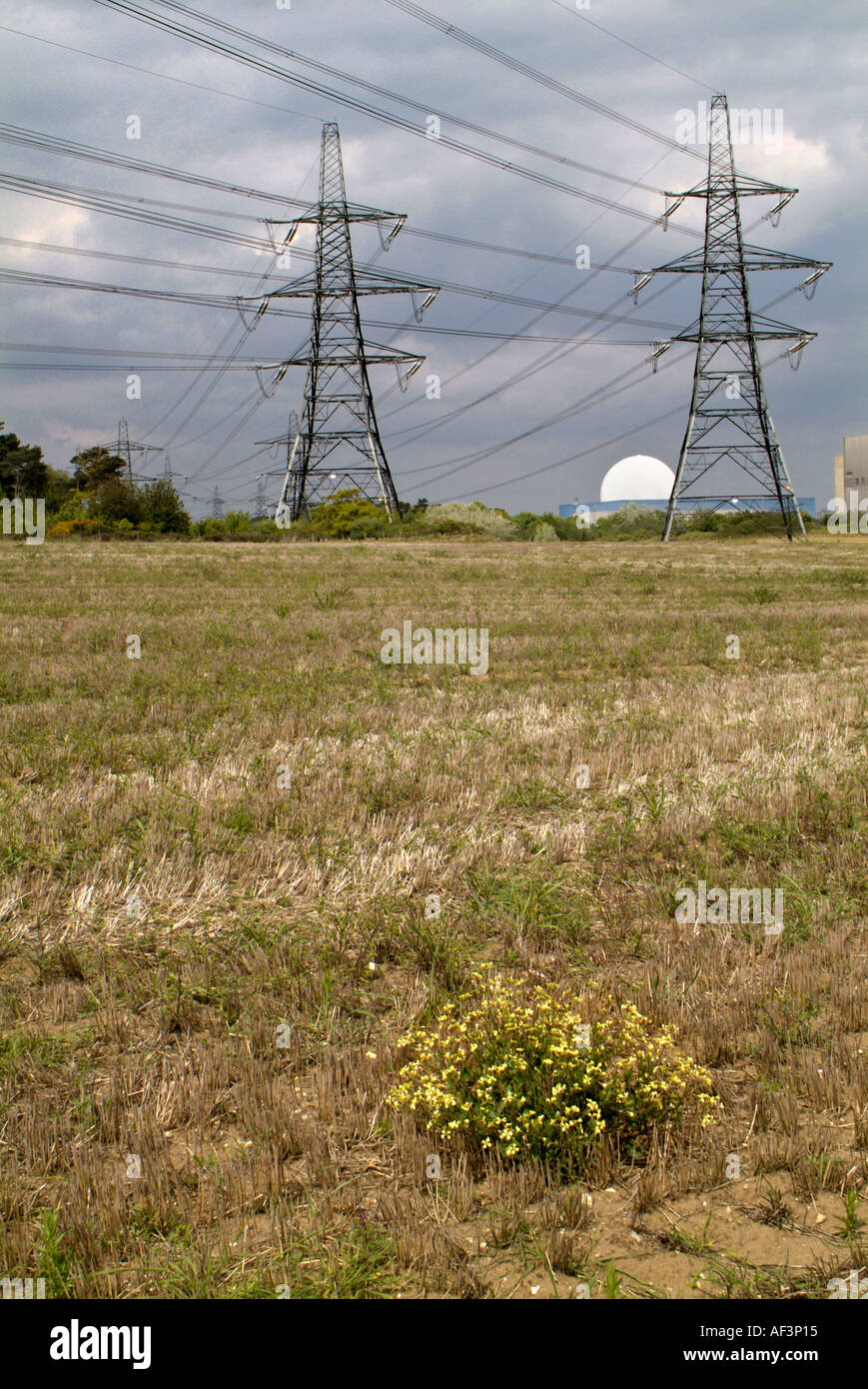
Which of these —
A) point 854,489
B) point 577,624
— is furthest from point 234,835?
point 854,489

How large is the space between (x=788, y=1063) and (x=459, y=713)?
7914 mm

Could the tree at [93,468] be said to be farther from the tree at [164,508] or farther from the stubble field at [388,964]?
the stubble field at [388,964]

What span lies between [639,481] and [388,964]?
4700 inches

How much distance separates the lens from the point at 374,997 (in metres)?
4.76

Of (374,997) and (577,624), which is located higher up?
(577,624)

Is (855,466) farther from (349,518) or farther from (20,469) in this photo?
(20,469)

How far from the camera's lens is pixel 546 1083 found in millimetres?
3670

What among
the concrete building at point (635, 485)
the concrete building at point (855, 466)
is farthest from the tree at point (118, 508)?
the concrete building at point (855, 466)

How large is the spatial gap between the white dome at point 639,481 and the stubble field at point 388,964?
109081mm

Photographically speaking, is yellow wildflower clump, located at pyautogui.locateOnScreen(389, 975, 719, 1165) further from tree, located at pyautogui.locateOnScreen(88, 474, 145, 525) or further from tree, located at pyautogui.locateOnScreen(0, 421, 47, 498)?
tree, located at pyautogui.locateOnScreen(0, 421, 47, 498)

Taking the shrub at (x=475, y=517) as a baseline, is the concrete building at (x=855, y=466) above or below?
above

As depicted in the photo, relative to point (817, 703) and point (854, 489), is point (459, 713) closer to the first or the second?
point (817, 703)

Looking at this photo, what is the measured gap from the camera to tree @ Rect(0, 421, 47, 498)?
275 ft

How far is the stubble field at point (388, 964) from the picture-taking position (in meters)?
3.11
